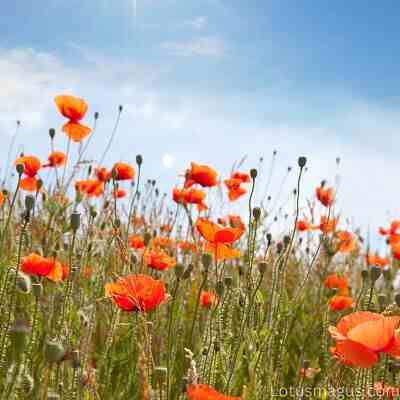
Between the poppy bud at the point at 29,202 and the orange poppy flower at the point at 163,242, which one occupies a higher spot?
the orange poppy flower at the point at 163,242

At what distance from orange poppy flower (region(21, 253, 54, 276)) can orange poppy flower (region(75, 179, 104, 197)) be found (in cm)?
182

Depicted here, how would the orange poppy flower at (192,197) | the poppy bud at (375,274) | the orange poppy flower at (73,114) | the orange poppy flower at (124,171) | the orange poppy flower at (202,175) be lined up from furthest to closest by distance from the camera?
the orange poppy flower at (124,171)
the orange poppy flower at (73,114)
the orange poppy flower at (192,197)
the orange poppy flower at (202,175)
the poppy bud at (375,274)

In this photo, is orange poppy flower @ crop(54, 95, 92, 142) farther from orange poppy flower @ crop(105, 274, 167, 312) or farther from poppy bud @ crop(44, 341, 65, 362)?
poppy bud @ crop(44, 341, 65, 362)

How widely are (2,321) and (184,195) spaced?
151 cm

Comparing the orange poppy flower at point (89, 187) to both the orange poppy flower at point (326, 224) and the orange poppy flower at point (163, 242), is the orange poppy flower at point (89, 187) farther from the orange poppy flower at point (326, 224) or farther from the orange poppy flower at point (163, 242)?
the orange poppy flower at point (326, 224)

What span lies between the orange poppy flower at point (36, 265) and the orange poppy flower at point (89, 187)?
1823 millimetres

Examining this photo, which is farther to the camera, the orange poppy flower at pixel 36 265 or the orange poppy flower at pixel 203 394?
the orange poppy flower at pixel 36 265

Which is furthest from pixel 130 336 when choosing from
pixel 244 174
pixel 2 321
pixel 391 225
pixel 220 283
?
pixel 391 225

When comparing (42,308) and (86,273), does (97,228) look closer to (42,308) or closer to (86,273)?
(86,273)

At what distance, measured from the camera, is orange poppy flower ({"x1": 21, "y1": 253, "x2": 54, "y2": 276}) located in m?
2.18

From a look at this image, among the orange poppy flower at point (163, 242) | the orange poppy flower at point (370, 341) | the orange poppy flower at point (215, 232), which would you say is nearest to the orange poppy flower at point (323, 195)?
the orange poppy flower at point (163, 242)

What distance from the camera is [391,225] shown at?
5.23 m

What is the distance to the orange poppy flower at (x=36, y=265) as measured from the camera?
2.18 metres

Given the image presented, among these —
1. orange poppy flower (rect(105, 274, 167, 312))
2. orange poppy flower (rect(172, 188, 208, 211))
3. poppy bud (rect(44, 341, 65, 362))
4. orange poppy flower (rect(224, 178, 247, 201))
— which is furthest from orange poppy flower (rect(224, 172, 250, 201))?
poppy bud (rect(44, 341, 65, 362))
